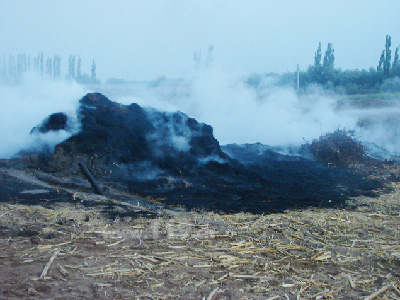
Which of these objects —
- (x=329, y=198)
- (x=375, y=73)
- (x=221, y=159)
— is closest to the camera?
(x=329, y=198)

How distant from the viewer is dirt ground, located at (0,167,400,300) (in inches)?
160

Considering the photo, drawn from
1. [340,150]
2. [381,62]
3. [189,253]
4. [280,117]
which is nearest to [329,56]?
[381,62]

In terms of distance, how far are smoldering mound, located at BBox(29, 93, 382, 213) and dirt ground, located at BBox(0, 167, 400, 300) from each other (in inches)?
62.8

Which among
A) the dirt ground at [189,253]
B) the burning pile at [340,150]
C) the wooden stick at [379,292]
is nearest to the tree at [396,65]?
the burning pile at [340,150]

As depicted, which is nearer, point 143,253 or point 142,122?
point 143,253

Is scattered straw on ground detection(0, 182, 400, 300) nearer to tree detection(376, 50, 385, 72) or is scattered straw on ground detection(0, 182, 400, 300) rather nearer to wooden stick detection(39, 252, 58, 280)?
wooden stick detection(39, 252, 58, 280)

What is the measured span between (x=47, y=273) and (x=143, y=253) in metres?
1.21

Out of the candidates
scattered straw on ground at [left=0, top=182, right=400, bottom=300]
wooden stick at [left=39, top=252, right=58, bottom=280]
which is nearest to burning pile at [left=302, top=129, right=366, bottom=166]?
scattered straw on ground at [left=0, top=182, right=400, bottom=300]

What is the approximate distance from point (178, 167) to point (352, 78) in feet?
113

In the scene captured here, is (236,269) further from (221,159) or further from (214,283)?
(221,159)

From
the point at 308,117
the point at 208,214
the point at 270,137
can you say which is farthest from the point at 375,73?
the point at 208,214

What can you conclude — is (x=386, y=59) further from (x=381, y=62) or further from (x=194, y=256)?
(x=194, y=256)

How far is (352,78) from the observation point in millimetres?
41094

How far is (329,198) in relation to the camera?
9516mm
